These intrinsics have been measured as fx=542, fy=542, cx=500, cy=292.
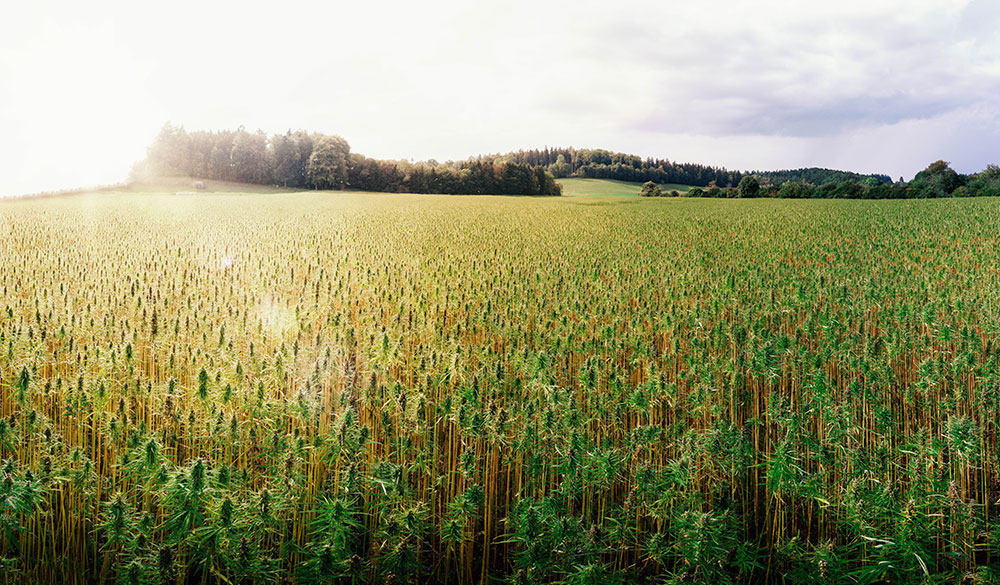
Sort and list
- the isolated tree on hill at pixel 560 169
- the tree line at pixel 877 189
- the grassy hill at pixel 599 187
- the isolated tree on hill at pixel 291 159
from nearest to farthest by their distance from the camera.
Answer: the tree line at pixel 877 189 < the isolated tree on hill at pixel 291 159 < the grassy hill at pixel 599 187 < the isolated tree on hill at pixel 560 169

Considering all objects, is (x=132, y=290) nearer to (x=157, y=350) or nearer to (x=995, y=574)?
(x=157, y=350)

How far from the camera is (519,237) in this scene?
24750mm

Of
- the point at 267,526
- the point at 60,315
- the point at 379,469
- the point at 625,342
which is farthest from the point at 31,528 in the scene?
the point at 625,342

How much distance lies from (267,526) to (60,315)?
6.91 meters

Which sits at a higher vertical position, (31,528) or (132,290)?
(132,290)

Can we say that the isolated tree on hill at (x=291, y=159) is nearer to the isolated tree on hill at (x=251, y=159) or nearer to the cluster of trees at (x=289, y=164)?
the cluster of trees at (x=289, y=164)

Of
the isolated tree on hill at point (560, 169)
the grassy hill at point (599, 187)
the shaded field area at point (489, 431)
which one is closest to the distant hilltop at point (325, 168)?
the grassy hill at point (599, 187)

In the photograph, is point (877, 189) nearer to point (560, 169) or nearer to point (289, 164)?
point (560, 169)

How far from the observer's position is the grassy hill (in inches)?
4754

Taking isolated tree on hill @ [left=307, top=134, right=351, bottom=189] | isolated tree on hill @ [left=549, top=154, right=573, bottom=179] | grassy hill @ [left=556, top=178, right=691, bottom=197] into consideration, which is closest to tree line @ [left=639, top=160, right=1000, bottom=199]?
grassy hill @ [left=556, top=178, right=691, bottom=197]

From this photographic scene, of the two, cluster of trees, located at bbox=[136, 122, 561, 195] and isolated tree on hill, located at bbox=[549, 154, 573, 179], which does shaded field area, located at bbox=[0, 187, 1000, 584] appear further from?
isolated tree on hill, located at bbox=[549, 154, 573, 179]

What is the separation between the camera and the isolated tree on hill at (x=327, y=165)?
96.0 metres

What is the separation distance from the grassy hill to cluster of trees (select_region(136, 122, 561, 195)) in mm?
29315

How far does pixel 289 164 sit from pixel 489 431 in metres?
104
